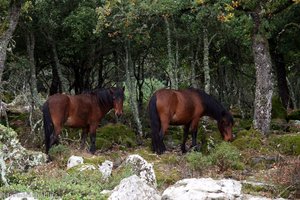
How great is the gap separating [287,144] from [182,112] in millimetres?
3489

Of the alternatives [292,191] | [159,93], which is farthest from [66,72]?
[292,191]

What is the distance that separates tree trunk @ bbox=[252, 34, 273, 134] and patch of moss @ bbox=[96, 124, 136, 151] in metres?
4.63

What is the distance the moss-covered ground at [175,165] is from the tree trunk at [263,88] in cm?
48

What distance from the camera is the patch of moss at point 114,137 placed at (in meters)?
17.2

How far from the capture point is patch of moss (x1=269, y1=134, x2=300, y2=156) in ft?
46.3

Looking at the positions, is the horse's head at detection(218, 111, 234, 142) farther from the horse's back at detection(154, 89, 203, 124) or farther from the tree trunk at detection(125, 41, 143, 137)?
the tree trunk at detection(125, 41, 143, 137)

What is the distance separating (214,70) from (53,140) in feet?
48.4

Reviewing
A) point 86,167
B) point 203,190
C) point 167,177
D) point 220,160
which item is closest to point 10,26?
point 86,167

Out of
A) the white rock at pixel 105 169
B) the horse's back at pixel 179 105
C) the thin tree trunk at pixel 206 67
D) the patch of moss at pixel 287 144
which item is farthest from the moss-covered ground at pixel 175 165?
the thin tree trunk at pixel 206 67

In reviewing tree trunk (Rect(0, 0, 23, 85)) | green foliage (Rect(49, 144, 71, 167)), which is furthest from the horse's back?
tree trunk (Rect(0, 0, 23, 85))

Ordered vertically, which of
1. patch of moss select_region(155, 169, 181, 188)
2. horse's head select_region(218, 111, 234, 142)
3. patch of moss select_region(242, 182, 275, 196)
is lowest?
patch of moss select_region(242, 182, 275, 196)

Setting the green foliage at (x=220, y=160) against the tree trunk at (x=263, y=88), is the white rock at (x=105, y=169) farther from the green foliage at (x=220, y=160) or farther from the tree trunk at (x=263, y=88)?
the tree trunk at (x=263, y=88)

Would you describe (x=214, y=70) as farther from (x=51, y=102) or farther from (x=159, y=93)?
(x=51, y=102)

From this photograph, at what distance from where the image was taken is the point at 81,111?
618 inches
